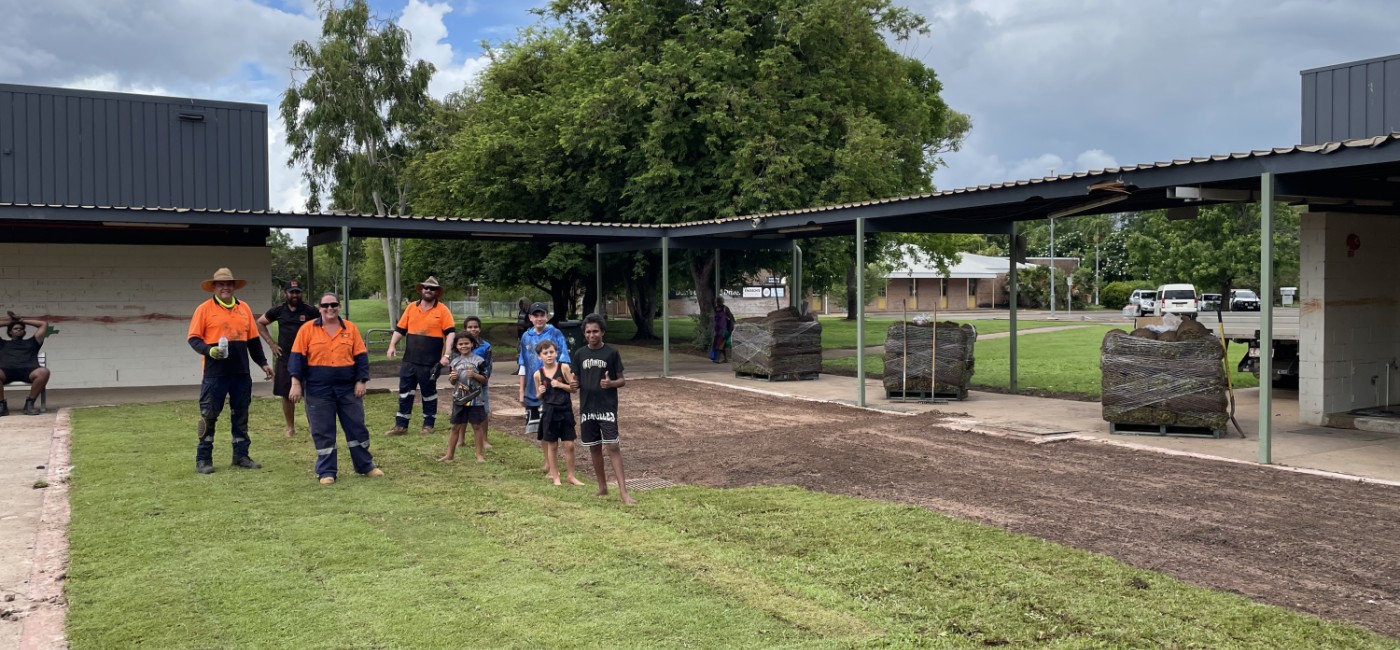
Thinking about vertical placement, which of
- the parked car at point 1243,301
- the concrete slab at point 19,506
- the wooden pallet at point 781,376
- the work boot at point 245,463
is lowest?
the concrete slab at point 19,506

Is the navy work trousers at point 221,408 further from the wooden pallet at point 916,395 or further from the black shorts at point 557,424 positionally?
the wooden pallet at point 916,395

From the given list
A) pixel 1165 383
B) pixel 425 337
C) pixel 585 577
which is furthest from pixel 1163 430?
pixel 425 337

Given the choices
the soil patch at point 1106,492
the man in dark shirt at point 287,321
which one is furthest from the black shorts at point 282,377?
the soil patch at point 1106,492

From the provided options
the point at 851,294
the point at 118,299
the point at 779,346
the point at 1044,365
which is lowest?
the point at 1044,365

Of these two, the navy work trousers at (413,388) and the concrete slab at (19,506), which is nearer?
the concrete slab at (19,506)

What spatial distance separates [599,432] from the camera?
26.1ft

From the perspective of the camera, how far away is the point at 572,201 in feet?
90.8

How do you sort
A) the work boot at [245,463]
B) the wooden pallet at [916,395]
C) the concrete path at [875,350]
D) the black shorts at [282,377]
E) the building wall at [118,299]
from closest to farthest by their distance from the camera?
the work boot at [245,463]
the black shorts at [282,377]
the wooden pallet at [916,395]
the building wall at [118,299]
the concrete path at [875,350]

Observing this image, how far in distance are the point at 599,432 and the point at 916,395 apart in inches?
334

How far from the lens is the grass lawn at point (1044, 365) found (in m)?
17.7

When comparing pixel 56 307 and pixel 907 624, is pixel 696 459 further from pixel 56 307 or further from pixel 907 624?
pixel 56 307

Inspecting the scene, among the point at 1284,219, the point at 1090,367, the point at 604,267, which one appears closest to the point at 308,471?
the point at 1090,367

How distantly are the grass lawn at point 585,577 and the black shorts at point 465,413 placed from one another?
1267 mm

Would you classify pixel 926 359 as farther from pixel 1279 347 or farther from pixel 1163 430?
pixel 1279 347
